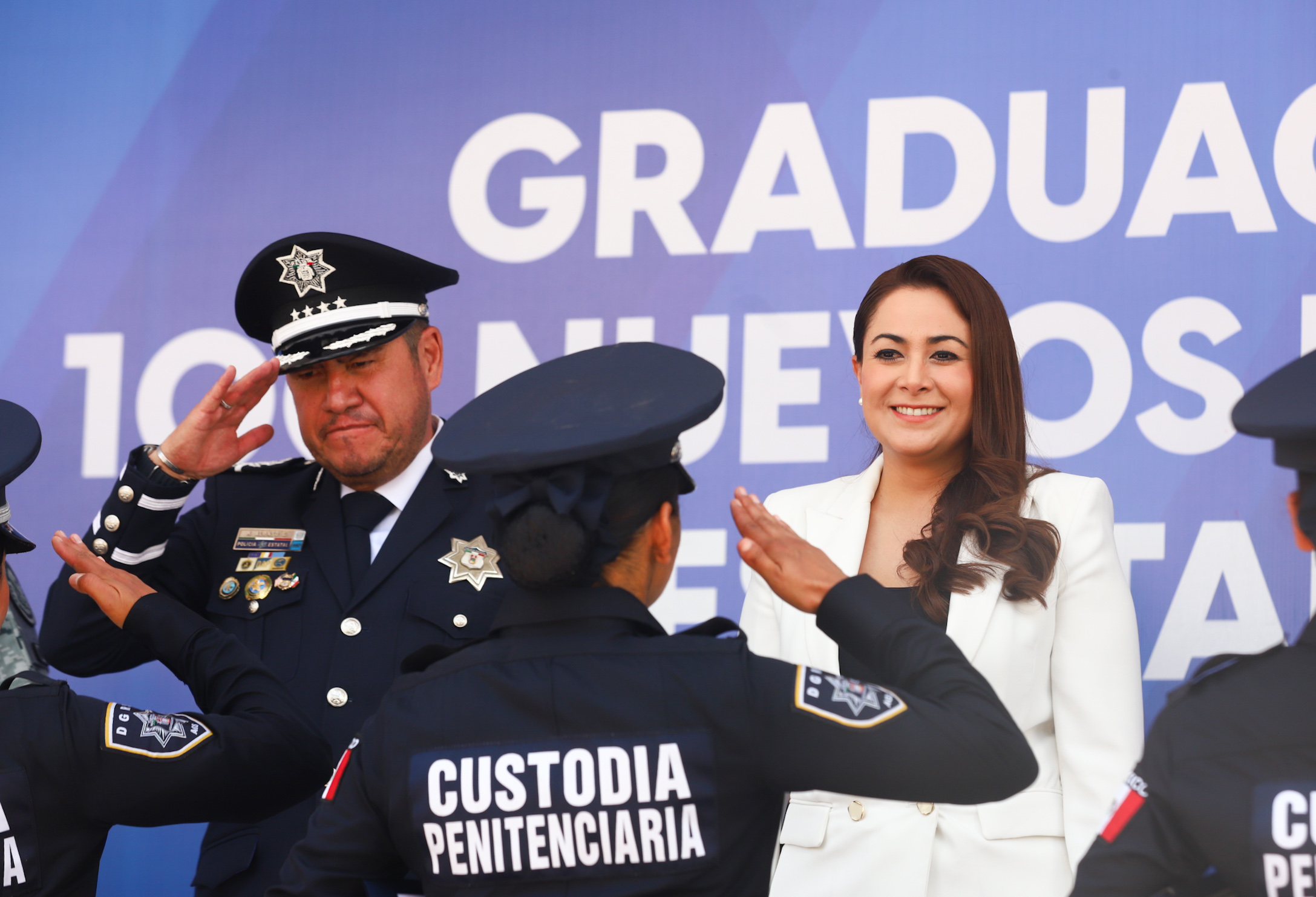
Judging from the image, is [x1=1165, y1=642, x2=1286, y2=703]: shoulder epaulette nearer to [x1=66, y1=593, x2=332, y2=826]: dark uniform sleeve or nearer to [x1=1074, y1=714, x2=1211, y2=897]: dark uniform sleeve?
[x1=1074, y1=714, x2=1211, y2=897]: dark uniform sleeve

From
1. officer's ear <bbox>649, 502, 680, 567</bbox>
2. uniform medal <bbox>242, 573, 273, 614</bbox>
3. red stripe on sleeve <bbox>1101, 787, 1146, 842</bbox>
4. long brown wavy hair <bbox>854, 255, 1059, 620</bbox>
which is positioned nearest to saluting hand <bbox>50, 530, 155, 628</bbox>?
uniform medal <bbox>242, 573, 273, 614</bbox>

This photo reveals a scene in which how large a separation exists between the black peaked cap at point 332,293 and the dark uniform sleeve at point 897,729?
128 cm

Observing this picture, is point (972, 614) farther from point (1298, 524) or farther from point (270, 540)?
point (270, 540)

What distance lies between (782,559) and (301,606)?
1137mm

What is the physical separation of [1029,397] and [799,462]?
0.50 meters

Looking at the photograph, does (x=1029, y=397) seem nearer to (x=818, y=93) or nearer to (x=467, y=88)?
(x=818, y=93)

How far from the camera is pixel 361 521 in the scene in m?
2.53

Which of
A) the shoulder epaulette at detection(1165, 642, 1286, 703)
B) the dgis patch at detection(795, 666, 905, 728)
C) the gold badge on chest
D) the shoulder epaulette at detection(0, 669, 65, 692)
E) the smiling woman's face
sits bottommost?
the shoulder epaulette at detection(0, 669, 65, 692)

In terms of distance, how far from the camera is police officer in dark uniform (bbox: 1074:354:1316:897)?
1385 millimetres

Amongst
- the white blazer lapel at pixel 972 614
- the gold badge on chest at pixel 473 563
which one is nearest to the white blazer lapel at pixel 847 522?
the white blazer lapel at pixel 972 614

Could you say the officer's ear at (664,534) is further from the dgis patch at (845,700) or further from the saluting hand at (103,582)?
the saluting hand at (103,582)

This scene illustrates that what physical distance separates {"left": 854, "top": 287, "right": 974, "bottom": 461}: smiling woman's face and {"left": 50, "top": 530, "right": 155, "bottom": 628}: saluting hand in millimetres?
1193

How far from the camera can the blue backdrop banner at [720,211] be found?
2875 mm

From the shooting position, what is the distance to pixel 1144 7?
300 centimetres
